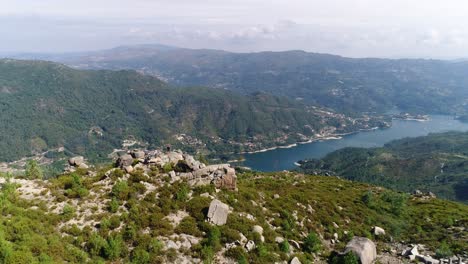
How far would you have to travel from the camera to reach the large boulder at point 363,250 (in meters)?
31.3

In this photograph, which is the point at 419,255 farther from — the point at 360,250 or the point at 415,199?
the point at 415,199

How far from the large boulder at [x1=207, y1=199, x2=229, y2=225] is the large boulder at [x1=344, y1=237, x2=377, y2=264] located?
506 inches

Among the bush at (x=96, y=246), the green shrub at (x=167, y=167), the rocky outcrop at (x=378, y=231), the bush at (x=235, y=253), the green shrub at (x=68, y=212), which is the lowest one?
the rocky outcrop at (x=378, y=231)

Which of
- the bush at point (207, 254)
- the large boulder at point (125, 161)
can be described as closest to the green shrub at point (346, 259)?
the bush at point (207, 254)

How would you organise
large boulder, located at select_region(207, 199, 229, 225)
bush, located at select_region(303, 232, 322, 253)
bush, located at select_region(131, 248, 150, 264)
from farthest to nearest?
bush, located at select_region(303, 232, 322, 253) → large boulder, located at select_region(207, 199, 229, 225) → bush, located at select_region(131, 248, 150, 264)

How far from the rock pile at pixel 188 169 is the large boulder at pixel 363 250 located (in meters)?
14.8

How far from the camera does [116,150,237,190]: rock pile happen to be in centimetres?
A: 3784

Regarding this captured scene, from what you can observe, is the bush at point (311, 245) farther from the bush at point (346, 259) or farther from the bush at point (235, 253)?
the bush at point (235, 253)

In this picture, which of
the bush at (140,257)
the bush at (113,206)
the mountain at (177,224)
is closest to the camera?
the bush at (140,257)

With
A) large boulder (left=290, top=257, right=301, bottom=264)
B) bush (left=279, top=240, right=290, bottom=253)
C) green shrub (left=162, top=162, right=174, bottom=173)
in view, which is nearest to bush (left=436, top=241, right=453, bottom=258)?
large boulder (left=290, top=257, right=301, bottom=264)

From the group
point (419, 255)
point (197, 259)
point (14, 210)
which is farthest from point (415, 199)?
point (14, 210)

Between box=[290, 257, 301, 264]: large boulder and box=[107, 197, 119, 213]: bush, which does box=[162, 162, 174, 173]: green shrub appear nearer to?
box=[107, 197, 119, 213]: bush

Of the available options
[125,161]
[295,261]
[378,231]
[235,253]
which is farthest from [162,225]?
[378,231]

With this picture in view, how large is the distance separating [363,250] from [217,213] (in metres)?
15.1
